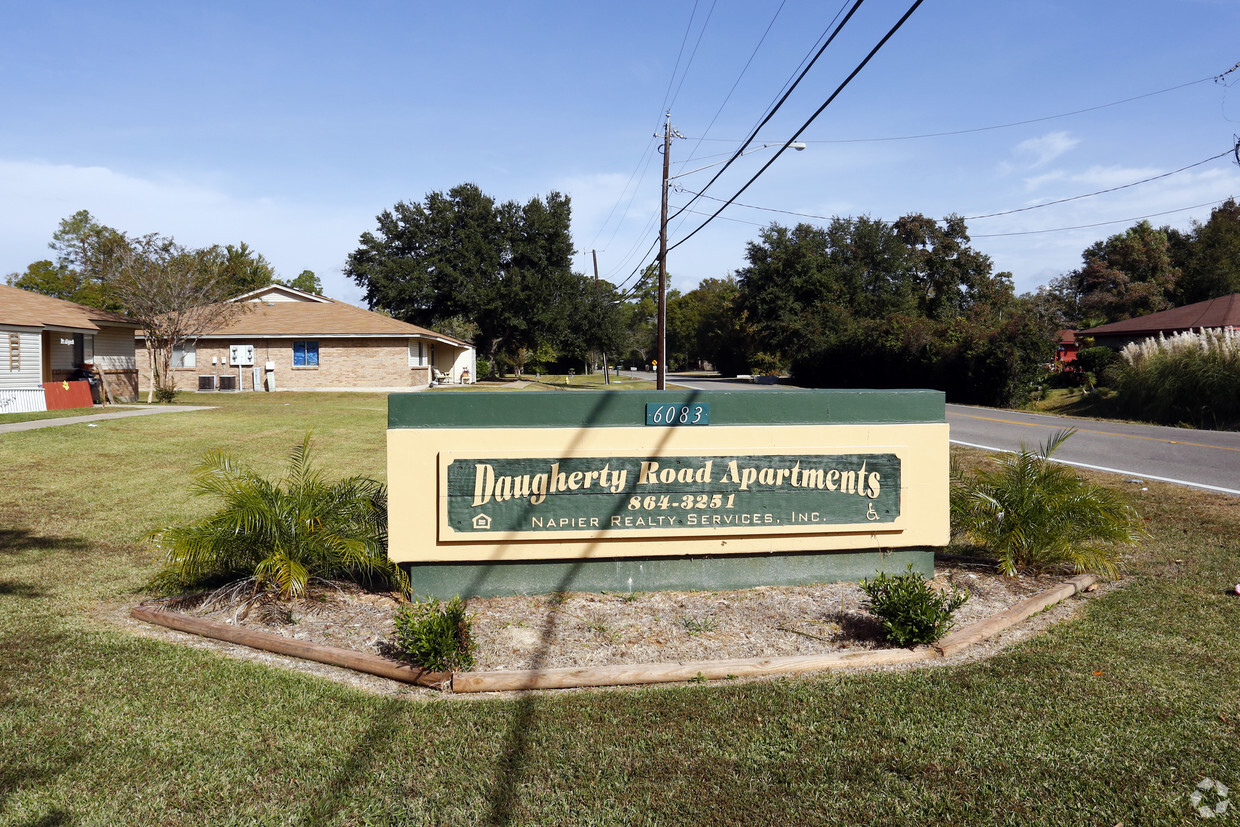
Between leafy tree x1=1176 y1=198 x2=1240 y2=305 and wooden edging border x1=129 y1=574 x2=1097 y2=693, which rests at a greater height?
→ leafy tree x1=1176 y1=198 x2=1240 y2=305

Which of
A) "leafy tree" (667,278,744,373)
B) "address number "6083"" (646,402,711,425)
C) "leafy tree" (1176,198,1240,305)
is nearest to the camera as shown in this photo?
"address number "6083"" (646,402,711,425)

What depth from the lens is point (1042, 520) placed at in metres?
6.41

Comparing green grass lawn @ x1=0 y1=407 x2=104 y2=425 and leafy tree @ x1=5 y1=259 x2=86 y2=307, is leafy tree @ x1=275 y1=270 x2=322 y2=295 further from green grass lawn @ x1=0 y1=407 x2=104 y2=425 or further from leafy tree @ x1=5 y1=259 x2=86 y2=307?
green grass lawn @ x1=0 y1=407 x2=104 y2=425

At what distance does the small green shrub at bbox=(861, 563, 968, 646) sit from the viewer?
488 centimetres

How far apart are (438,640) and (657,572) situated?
2.06 m

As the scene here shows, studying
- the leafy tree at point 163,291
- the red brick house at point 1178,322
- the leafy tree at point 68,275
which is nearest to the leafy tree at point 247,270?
the leafy tree at point 68,275

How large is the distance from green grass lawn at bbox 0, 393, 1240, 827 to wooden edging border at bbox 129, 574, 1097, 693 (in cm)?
13

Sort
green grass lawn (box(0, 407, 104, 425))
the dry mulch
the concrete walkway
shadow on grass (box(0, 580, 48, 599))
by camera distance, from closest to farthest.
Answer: the dry mulch < shadow on grass (box(0, 580, 48, 599)) < the concrete walkway < green grass lawn (box(0, 407, 104, 425))

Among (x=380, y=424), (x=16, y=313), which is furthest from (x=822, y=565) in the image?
(x=16, y=313)

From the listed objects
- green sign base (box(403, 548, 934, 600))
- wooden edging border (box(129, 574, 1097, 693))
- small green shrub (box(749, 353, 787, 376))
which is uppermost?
small green shrub (box(749, 353, 787, 376))

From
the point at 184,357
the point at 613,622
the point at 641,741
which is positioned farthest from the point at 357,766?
the point at 184,357

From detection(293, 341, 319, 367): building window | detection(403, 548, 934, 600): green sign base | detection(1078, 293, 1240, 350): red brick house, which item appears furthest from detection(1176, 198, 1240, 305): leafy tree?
detection(403, 548, 934, 600): green sign base

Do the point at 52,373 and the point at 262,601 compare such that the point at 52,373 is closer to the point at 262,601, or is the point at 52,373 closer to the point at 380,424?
the point at 380,424

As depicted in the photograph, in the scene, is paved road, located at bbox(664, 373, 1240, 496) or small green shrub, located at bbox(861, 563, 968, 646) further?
paved road, located at bbox(664, 373, 1240, 496)
